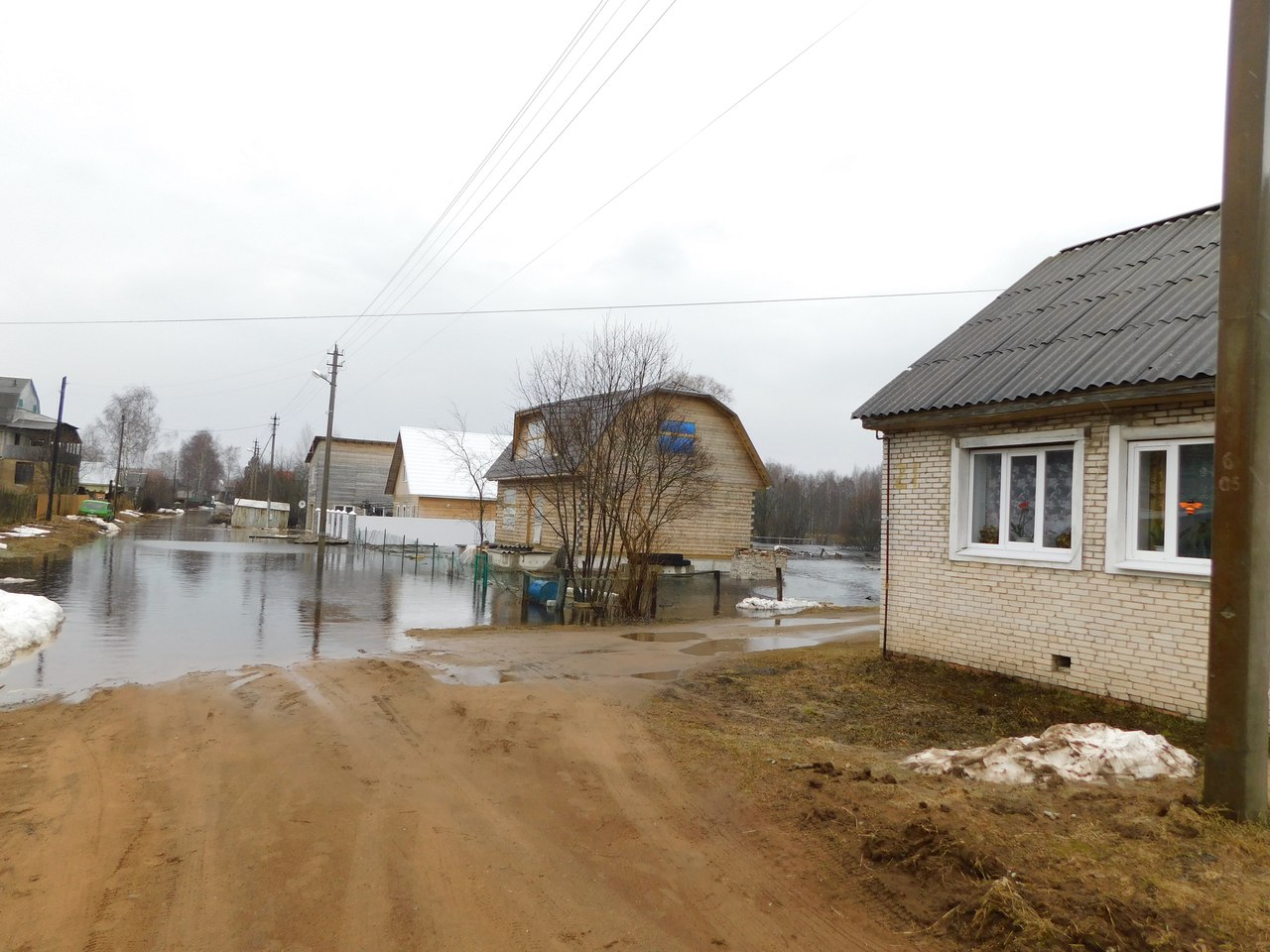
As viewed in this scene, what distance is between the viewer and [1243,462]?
14.3ft

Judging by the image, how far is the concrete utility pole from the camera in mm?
4340

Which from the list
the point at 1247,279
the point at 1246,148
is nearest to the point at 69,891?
the point at 1247,279

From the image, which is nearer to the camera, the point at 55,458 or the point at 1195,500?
the point at 1195,500

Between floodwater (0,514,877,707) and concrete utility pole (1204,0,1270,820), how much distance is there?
7519 mm

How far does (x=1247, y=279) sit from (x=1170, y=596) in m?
4.07

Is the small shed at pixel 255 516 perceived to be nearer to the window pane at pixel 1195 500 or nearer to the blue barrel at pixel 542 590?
the blue barrel at pixel 542 590

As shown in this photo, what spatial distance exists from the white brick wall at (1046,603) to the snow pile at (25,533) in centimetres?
3681

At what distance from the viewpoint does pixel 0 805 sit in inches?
208

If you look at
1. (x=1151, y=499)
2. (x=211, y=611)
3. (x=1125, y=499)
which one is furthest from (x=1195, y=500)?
(x=211, y=611)

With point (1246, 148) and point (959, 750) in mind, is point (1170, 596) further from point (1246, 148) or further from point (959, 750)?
point (1246, 148)

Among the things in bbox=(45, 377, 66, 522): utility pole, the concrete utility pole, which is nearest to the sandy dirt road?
the concrete utility pole

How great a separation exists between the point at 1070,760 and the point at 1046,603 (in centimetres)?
328

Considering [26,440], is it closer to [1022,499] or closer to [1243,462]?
[1022,499]

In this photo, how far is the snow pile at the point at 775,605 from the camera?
→ 19812 millimetres
